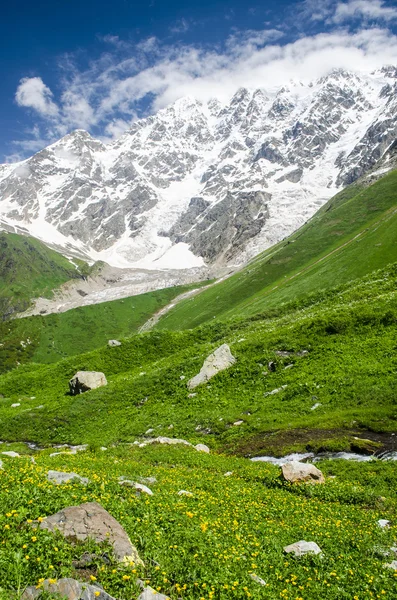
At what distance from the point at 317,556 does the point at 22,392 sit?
4596 cm

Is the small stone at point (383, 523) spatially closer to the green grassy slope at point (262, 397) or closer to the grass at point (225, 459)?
the grass at point (225, 459)

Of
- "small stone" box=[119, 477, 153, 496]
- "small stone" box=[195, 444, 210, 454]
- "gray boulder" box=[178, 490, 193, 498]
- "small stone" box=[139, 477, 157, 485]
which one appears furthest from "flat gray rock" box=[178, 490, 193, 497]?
"small stone" box=[195, 444, 210, 454]

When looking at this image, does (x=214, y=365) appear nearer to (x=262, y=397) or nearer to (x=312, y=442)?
(x=262, y=397)

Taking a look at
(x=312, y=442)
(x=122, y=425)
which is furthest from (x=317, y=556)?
(x=122, y=425)

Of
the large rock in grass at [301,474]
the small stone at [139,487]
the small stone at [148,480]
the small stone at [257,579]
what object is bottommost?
the large rock in grass at [301,474]

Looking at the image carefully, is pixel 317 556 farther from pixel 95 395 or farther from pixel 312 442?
pixel 95 395

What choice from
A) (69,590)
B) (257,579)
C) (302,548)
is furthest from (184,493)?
(69,590)

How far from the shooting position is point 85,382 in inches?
1612

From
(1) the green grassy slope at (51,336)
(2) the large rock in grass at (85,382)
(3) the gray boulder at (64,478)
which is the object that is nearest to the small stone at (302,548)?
(3) the gray boulder at (64,478)

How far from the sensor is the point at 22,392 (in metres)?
47.9

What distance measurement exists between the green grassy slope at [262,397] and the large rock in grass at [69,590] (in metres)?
16.4

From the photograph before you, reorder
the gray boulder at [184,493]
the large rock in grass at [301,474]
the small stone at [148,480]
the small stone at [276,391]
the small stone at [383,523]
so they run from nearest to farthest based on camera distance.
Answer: the small stone at [383,523]
the gray boulder at [184,493]
the small stone at [148,480]
the large rock in grass at [301,474]
the small stone at [276,391]

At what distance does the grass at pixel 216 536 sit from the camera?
743cm

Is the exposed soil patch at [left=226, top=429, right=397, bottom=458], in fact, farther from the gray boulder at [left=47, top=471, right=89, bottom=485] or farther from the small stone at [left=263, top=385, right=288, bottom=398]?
the gray boulder at [left=47, top=471, right=89, bottom=485]
